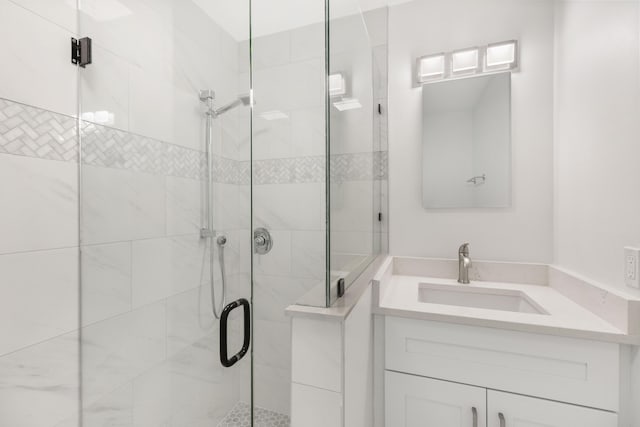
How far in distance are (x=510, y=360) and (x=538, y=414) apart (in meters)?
0.19

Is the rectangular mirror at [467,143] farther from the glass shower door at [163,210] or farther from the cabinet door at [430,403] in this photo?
the glass shower door at [163,210]

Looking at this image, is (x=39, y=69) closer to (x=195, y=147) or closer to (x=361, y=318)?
(x=195, y=147)

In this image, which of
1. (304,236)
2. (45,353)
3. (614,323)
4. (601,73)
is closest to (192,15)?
(304,236)

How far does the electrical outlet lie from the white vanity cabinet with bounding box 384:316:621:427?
0.22 m

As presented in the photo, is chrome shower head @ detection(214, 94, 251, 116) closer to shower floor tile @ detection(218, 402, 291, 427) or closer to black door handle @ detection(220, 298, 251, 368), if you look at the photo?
black door handle @ detection(220, 298, 251, 368)

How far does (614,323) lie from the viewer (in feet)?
3.24

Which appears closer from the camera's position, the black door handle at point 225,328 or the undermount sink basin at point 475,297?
the black door handle at point 225,328

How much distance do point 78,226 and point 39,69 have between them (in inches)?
17.5

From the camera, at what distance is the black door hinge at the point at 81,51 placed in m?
0.89

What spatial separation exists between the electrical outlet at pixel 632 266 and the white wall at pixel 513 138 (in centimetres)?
53

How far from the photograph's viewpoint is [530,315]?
3.59ft

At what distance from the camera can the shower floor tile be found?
2.52 ft

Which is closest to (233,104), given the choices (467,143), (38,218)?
(38,218)

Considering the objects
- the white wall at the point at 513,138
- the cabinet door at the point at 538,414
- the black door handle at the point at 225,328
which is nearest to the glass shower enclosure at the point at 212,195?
the black door handle at the point at 225,328
